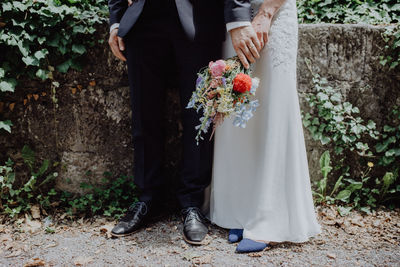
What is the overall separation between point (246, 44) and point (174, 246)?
146cm

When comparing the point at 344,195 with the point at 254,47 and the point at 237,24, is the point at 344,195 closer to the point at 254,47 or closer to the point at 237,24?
the point at 254,47

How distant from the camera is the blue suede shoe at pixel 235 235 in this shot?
238cm

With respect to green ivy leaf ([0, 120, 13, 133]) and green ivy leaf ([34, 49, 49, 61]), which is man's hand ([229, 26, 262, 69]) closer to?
green ivy leaf ([34, 49, 49, 61])

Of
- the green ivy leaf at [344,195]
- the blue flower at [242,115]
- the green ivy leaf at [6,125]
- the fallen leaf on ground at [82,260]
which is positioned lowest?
the fallen leaf on ground at [82,260]

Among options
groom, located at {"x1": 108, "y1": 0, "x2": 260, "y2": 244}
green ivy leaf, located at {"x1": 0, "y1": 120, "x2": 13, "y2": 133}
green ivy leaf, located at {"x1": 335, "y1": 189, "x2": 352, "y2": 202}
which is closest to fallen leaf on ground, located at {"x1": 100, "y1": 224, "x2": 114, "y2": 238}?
groom, located at {"x1": 108, "y1": 0, "x2": 260, "y2": 244}

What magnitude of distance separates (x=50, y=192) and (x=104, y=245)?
0.82 m

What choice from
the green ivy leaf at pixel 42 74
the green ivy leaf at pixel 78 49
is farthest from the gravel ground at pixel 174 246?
the green ivy leaf at pixel 78 49

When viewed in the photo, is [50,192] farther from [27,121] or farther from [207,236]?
[207,236]

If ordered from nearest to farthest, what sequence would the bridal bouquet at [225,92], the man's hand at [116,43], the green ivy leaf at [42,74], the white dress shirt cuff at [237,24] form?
the bridal bouquet at [225,92] → the white dress shirt cuff at [237,24] → the man's hand at [116,43] → the green ivy leaf at [42,74]

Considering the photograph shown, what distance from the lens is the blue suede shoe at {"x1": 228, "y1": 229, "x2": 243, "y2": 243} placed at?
93.8 inches

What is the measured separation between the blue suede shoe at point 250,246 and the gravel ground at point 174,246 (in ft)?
0.12

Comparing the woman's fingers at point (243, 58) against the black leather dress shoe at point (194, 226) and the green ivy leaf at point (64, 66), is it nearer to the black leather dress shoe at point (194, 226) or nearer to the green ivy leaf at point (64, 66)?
the black leather dress shoe at point (194, 226)

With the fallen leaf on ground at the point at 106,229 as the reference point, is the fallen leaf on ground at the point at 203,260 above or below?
below

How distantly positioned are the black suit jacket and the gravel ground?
1.45 metres
